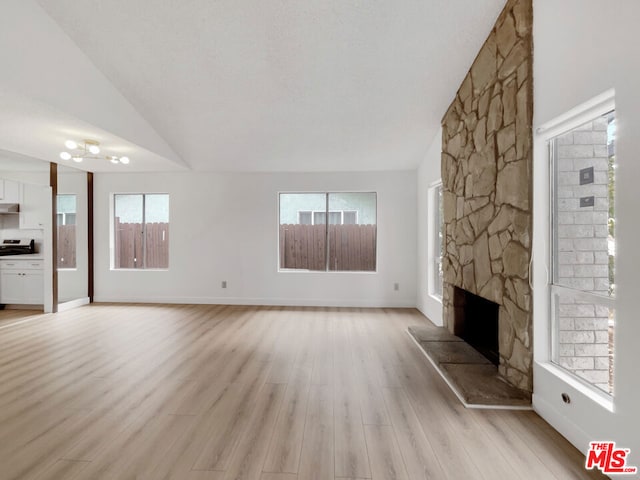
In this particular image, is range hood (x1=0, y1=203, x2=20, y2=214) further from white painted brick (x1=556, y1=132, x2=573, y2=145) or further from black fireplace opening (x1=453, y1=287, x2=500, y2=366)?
white painted brick (x1=556, y1=132, x2=573, y2=145)

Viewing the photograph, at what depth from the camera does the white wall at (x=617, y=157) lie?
1536 mm

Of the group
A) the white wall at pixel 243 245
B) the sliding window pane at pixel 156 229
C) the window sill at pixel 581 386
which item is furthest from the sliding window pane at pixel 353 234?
the window sill at pixel 581 386

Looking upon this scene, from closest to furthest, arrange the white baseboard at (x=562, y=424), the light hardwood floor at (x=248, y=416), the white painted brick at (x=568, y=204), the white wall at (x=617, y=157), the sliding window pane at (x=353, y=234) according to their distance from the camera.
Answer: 1. the white wall at (x=617, y=157)
2. the light hardwood floor at (x=248, y=416)
3. the white baseboard at (x=562, y=424)
4. the white painted brick at (x=568, y=204)
5. the sliding window pane at (x=353, y=234)

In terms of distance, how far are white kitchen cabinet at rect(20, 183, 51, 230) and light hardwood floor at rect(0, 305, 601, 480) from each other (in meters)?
2.27

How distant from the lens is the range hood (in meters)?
5.32

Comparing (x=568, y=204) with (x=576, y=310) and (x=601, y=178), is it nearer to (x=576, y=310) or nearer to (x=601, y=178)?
(x=601, y=178)

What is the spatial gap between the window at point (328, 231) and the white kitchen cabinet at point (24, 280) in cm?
405

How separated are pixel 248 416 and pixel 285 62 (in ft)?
10.5

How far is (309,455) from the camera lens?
1.81 metres

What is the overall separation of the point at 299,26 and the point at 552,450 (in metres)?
3.65

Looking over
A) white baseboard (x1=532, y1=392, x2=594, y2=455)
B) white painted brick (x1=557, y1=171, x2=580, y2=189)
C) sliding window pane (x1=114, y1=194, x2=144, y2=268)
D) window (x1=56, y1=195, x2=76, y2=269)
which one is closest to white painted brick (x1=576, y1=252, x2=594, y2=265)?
white painted brick (x1=557, y1=171, x2=580, y2=189)

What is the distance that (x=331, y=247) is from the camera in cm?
592

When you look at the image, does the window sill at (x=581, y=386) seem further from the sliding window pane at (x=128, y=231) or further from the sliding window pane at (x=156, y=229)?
the sliding window pane at (x=128, y=231)

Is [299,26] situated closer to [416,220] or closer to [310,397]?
[310,397]
